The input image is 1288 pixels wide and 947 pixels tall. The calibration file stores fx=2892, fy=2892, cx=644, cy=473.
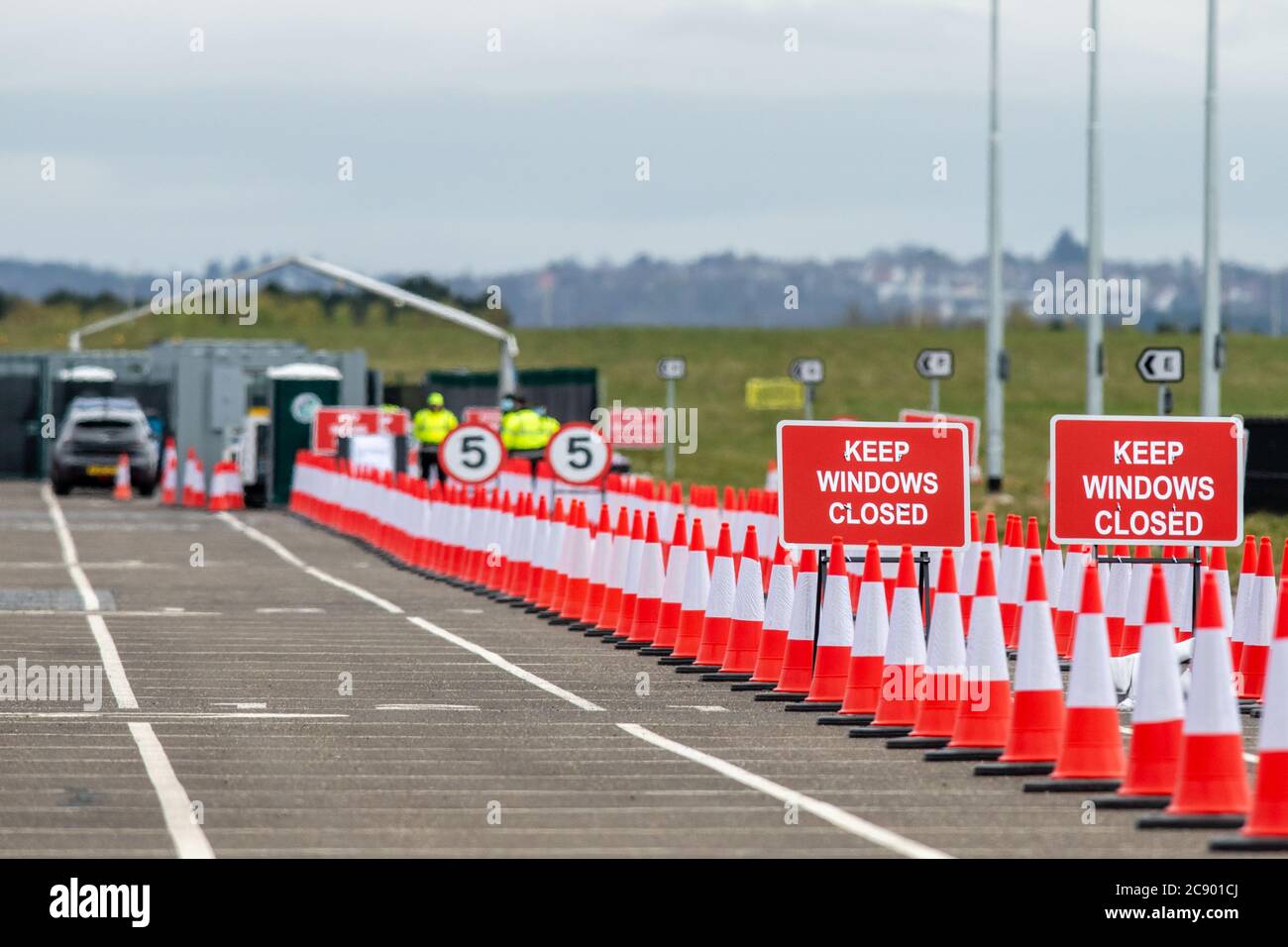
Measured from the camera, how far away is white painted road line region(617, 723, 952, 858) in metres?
10.5

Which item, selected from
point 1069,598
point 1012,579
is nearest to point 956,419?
point 1012,579

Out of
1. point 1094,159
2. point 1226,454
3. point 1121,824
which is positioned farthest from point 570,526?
point 1094,159

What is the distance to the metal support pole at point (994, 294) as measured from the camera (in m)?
48.3

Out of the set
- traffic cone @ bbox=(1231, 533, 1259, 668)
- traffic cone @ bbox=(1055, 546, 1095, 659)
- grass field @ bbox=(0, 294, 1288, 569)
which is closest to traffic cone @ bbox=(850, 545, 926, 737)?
traffic cone @ bbox=(1231, 533, 1259, 668)

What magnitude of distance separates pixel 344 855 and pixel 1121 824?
3076 mm

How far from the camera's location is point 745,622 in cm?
1780

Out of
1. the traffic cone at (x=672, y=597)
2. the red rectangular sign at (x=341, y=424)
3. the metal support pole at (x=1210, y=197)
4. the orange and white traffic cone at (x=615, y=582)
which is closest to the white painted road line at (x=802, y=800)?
Answer: the traffic cone at (x=672, y=597)

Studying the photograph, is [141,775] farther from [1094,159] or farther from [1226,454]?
[1094,159]

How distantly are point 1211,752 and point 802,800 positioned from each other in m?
1.74

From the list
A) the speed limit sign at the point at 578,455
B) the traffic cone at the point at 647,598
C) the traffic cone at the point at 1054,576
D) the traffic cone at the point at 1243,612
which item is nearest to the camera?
the traffic cone at the point at 1243,612

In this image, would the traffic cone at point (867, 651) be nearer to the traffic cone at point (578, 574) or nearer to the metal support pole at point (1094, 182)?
the traffic cone at point (578, 574)

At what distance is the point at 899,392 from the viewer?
116688 mm

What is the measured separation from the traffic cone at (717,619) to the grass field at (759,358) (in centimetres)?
5600

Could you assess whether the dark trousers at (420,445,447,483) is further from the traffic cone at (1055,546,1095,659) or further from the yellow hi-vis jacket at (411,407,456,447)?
the traffic cone at (1055,546,1095,659)
